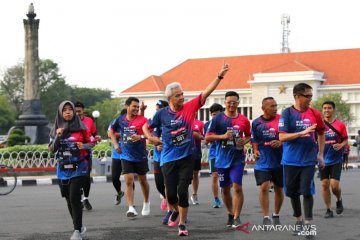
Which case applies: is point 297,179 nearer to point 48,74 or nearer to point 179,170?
point 179,170

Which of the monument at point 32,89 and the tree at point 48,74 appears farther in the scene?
the tree at point 48,74

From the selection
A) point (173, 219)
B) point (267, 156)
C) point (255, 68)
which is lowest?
point (173, 219)

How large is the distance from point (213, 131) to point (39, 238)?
2.54 meters

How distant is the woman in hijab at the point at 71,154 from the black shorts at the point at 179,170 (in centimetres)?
95

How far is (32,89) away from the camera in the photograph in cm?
3400

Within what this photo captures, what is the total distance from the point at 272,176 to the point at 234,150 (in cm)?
60

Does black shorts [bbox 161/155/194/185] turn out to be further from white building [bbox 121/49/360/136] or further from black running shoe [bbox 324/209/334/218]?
white building [bbox 121/49/360/136]

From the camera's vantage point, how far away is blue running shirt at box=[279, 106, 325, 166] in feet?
28.2

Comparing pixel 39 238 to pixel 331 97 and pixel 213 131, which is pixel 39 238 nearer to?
pixel 213 131

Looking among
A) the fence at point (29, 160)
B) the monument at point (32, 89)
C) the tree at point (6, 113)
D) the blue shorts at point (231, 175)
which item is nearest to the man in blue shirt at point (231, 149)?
the blue shorts at point (231, 175)

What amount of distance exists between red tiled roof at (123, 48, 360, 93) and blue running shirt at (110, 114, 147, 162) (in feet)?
264

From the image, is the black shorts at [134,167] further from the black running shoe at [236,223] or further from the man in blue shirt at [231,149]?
the black running shoe at [236,223]

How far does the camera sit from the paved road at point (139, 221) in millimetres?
8930

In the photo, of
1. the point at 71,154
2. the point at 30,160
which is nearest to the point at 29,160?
the point at 30,160
